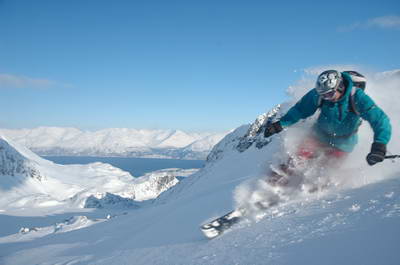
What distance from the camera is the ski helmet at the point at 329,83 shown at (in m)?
4.70

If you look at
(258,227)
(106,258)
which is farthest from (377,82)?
(106,258)

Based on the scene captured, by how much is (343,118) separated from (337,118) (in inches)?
3.6

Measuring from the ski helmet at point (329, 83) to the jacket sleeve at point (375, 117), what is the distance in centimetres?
34

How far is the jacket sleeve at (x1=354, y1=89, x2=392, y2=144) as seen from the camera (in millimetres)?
4379

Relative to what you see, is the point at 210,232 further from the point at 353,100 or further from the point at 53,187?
the point at 53,187

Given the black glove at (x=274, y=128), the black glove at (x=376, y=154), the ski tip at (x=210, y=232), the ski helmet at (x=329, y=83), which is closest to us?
the black glove at (x=376, y=154)

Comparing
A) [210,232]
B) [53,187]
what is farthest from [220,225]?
[53,187]

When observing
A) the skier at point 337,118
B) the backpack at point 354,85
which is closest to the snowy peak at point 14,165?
the skier at point 337,118

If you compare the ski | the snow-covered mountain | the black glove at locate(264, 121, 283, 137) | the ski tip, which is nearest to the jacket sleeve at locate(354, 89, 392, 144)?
the black glove at locate(264, 121, 283, 137)

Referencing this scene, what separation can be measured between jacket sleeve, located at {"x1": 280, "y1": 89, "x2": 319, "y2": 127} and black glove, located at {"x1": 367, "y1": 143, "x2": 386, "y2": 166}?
128 centimetres

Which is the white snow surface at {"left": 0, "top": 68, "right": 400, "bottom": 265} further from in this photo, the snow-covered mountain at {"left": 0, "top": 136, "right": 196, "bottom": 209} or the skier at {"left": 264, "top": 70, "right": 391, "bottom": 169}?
the snow-covered mountain at {"left": 0, "top": 136, "right": 196, "bottom": 209}

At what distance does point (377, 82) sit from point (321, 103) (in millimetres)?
4214

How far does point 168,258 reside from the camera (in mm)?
4242

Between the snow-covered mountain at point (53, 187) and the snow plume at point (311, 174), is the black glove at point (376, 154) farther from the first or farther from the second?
the snow-covered mountain at point (53, 187)
